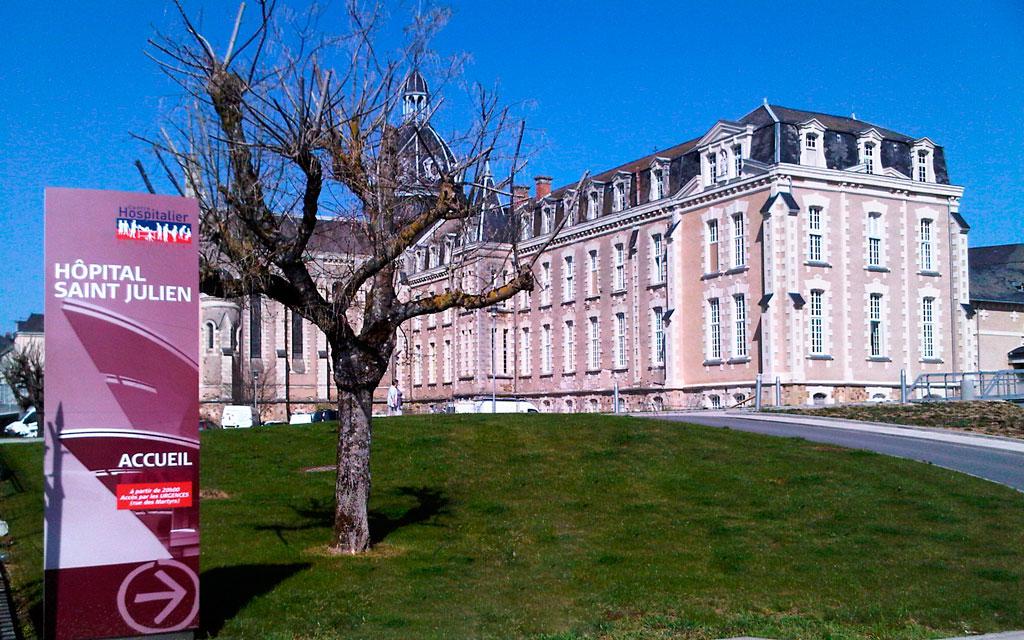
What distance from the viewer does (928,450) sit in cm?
2617

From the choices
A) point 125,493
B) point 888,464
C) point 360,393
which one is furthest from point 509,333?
point 125,493

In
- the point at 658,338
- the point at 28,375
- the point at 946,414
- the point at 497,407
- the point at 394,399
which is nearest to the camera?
the point at 946,414

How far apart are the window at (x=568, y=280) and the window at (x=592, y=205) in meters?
2.90

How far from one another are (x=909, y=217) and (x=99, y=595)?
47.8 metres

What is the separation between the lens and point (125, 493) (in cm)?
980

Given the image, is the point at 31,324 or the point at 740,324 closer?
the point at 740,324

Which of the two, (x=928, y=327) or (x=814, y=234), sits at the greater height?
(x=814, y=234)

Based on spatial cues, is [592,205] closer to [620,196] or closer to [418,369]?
[620,196]

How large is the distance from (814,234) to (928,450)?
24299 mm

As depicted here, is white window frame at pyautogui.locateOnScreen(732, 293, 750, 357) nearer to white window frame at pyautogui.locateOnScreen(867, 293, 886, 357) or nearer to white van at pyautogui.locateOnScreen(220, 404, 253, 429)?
white window frame at pyautogui.locateOnScreen(867, 293, 886, 357)

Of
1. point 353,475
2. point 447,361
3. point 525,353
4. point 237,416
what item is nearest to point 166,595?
point 353,475

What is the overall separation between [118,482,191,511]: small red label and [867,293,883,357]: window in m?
44.0

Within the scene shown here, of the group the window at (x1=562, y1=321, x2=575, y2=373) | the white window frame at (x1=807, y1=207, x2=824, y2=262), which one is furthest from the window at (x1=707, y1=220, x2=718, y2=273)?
the window at (x1=562, y1=321, x2=575, y2=373)

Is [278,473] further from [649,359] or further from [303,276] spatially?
[649,359]
